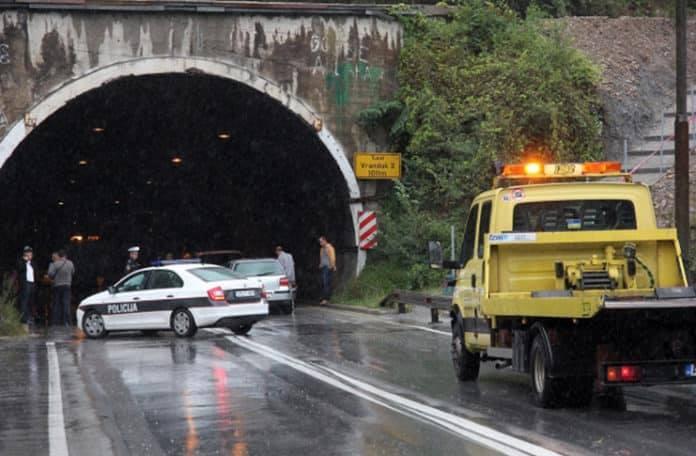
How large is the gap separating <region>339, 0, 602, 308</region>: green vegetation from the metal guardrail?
3.22 metres

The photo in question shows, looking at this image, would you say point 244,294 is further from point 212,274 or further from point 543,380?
point 543,380

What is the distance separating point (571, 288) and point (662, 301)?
74.0 inches

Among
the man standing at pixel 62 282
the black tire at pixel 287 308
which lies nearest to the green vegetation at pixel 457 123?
the black tire at pixel 287 308

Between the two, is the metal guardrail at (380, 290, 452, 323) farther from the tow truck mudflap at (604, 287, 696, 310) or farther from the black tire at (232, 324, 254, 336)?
the tow truck mudflap at (604, 287, 696, 310)

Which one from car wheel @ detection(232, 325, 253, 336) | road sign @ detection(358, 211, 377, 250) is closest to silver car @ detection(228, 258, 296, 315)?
road sign @ detection(358, 211, 377, 250)

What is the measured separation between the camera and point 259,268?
1296 inches

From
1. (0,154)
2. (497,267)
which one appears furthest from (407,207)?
(497,267)

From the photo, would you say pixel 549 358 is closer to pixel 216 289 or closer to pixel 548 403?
pixel 548 403

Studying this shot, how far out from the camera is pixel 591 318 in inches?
437

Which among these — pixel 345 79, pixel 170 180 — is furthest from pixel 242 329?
pixel 170 180

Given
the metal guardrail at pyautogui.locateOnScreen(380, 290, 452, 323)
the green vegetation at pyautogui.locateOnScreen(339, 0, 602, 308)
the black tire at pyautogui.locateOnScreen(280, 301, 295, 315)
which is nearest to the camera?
the metal guardrail at pyautogui.locateOnScreen(380, 290, 452, 323)

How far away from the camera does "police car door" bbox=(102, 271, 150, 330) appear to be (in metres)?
24.2

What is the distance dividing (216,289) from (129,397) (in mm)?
9731

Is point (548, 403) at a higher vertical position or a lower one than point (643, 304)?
lower
